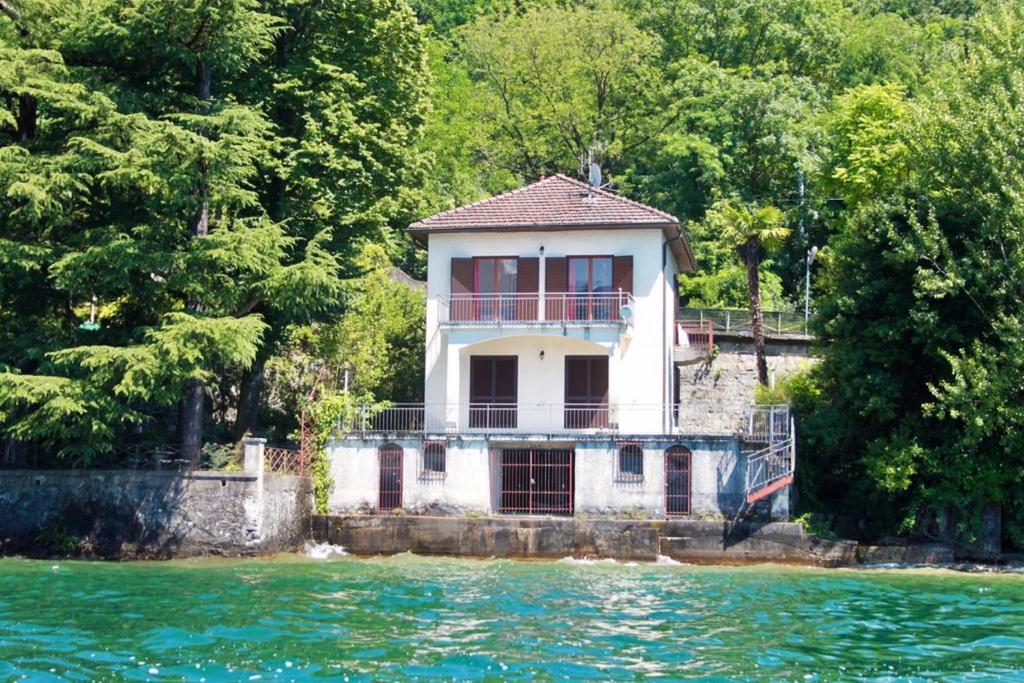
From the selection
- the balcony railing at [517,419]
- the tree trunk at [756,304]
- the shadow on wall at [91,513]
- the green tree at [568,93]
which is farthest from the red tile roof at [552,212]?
the green tree at [568,93]

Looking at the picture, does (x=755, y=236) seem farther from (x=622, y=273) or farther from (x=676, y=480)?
(x=676, y=480)

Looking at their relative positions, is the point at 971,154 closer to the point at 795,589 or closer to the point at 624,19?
the point at 795,589

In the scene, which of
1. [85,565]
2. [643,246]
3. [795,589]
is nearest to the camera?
[795,589]

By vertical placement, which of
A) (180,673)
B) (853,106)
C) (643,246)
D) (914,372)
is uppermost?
(853,106)

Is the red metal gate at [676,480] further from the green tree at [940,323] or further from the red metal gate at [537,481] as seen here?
the green tree at [940,323]

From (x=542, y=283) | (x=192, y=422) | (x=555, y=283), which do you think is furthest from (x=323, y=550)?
(x=555, y=283)

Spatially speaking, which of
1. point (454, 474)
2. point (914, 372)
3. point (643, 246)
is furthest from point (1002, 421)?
point (454, 474)

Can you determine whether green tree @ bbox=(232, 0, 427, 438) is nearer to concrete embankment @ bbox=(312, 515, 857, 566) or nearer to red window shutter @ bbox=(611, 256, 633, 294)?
concrete embankment @ bbox=(312, 515, 857, 566)

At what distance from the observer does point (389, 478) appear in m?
34.0

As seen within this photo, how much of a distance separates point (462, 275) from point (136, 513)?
1159 centimetres

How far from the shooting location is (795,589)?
25312 millimetres

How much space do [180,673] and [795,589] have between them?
13625 mm

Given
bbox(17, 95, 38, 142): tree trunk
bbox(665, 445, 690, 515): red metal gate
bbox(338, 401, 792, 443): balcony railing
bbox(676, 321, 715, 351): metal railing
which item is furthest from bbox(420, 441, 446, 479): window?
bbox(17, 95, 38, 142): tree trunk

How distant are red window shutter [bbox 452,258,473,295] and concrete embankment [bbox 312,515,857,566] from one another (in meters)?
7.44
